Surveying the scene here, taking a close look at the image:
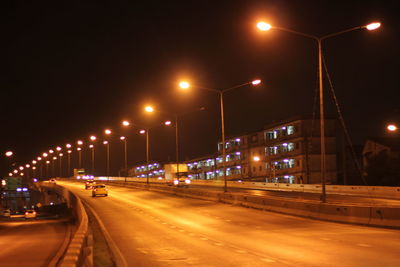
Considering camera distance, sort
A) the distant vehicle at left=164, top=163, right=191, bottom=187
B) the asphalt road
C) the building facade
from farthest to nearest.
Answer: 1. the building facade
2. the distant vehicle at left=164, top=163, right=191, bottom=187
3. the asphalt road

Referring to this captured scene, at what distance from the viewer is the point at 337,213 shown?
2416 centimetres

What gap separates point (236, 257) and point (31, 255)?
29.2 feet

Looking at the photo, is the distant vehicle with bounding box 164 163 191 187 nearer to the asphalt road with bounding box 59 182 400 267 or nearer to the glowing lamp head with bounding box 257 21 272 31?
the asphalt road with bounding box 59 182 400 267

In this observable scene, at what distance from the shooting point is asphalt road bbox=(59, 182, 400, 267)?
43.7 ft

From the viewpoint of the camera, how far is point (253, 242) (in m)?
17.5

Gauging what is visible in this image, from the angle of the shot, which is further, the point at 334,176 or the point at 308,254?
the point at 334,176

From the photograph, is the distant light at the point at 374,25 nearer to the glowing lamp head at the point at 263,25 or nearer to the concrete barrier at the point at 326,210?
the glowing lamp head at the point at 263,25

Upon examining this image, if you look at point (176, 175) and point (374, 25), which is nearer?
point (374, 25)

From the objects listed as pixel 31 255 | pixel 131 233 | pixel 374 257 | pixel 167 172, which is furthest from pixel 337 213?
pixel 167 172

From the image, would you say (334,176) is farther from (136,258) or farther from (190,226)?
(136,258)

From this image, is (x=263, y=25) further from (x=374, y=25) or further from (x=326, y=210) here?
(x=326, y=210)

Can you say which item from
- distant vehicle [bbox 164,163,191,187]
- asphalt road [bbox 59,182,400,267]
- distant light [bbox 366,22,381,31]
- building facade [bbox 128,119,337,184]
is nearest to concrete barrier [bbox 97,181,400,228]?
asphalt road [bbox 59,182,400,267]

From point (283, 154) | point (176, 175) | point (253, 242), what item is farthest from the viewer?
point (283, 154)

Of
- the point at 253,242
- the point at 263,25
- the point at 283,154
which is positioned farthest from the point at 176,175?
the point at 253,242
